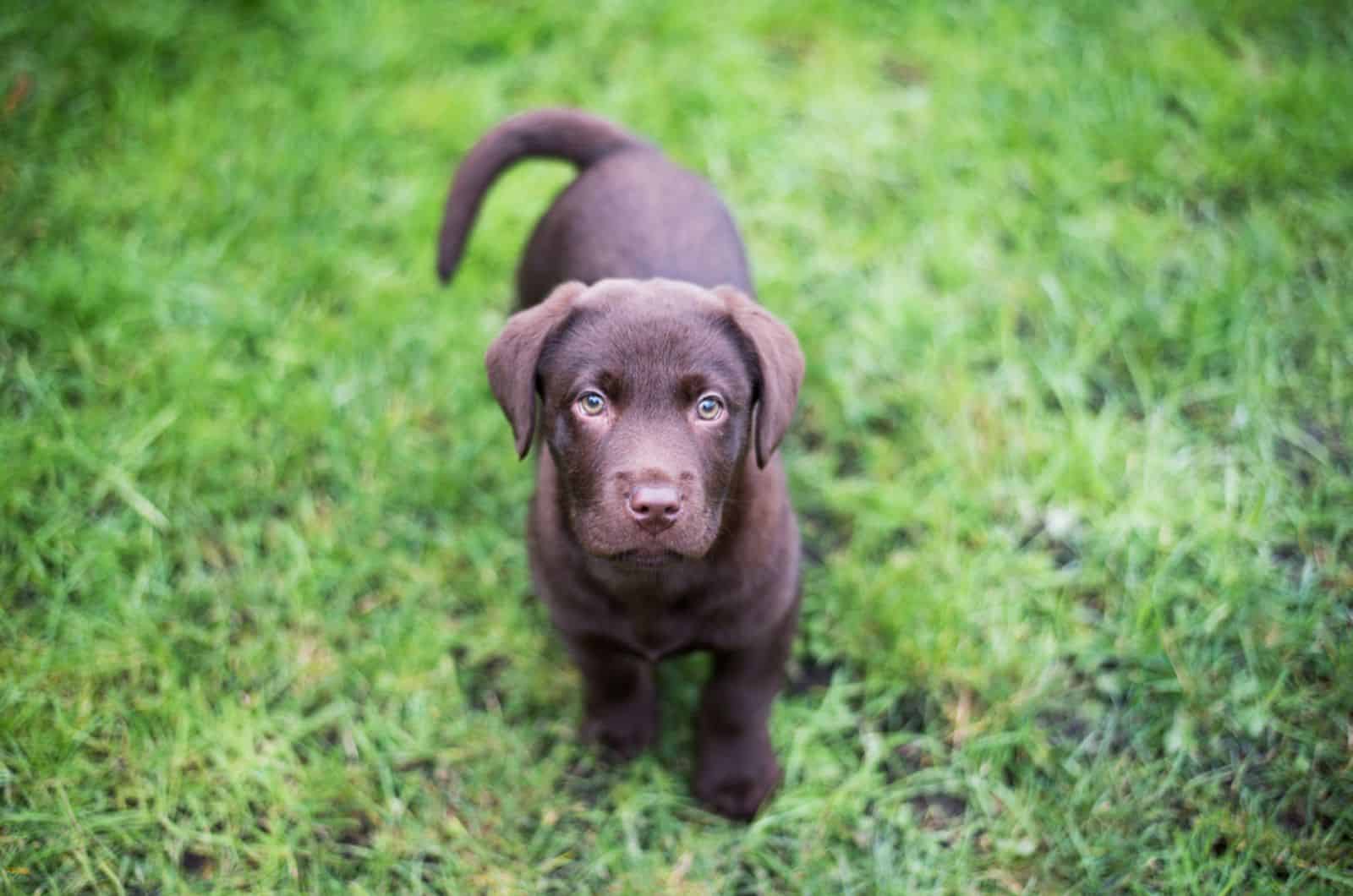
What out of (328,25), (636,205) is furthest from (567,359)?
(328,25)

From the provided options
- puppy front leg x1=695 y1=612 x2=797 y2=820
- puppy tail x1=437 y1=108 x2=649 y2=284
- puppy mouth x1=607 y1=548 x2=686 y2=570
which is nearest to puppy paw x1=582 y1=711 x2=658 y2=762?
puppy front leg x1=695 y1=612 x2=797 y2=820

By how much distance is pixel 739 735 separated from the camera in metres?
3.11

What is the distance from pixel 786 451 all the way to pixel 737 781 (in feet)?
3.96

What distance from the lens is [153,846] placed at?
2.99 m

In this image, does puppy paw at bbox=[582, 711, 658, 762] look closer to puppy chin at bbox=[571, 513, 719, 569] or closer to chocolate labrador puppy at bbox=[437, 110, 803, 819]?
chocolate labrador puppy at bbox=[437, 110, 803, 819]

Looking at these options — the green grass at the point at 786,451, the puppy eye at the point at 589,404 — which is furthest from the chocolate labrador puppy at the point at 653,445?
the green grass at the point at 786,451

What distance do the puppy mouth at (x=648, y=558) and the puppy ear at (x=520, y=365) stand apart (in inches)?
12.5

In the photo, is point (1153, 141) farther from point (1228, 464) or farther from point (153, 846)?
point (153, 846)

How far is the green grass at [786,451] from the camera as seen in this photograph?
3.09 m

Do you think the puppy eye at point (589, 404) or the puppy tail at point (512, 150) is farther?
the puppy tail at point (512, 150)

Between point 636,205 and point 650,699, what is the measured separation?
137 cm

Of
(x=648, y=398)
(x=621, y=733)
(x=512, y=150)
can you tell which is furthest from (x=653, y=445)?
(x=512, y=150)

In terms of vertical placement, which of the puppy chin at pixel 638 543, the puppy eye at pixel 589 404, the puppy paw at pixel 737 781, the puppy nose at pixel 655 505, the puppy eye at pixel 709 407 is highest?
the puppy eye at pixel 589 404

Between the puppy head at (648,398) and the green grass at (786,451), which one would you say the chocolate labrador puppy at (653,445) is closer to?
the puppy head at (648,398)
